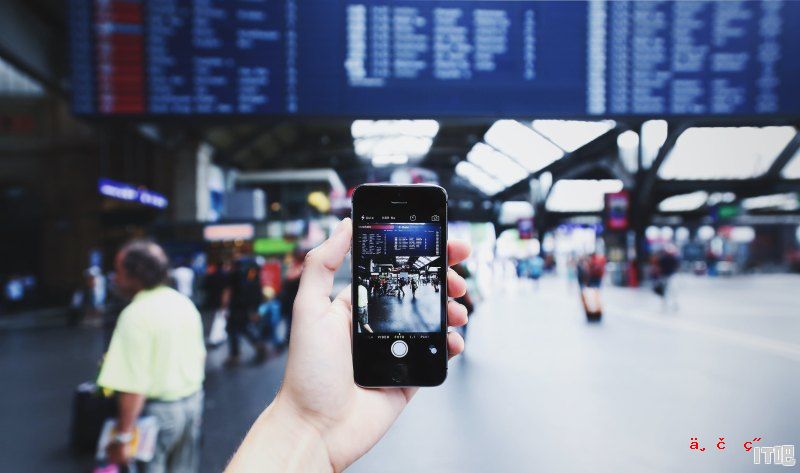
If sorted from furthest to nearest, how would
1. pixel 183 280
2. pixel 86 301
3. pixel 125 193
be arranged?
pixel 86 301, pixel 183 280, pixel 125 193

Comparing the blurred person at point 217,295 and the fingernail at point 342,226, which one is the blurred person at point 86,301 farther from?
the fingernail at point 342,226

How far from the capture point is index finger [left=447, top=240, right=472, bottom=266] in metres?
1.68

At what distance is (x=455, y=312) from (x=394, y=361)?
0.93 ft

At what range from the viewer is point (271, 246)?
1641 centimetres

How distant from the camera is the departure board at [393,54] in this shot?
3.41m

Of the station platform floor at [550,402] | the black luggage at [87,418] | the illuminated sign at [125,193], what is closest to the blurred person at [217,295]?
the station platform floor at [550,402]

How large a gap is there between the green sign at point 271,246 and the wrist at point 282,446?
15.2 meters

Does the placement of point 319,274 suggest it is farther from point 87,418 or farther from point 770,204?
point 770,204

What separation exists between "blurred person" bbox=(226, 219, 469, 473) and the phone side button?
138mm

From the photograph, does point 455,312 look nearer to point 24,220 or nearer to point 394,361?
point 394,361

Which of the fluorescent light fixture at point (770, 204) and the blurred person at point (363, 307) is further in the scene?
the fluorescent light fixture at point (770, 204)

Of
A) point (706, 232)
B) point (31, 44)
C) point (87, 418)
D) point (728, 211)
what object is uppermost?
point (31, 44)

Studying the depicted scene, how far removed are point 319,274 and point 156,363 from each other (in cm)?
135

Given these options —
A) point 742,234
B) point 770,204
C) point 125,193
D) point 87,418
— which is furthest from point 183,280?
point 742,234
